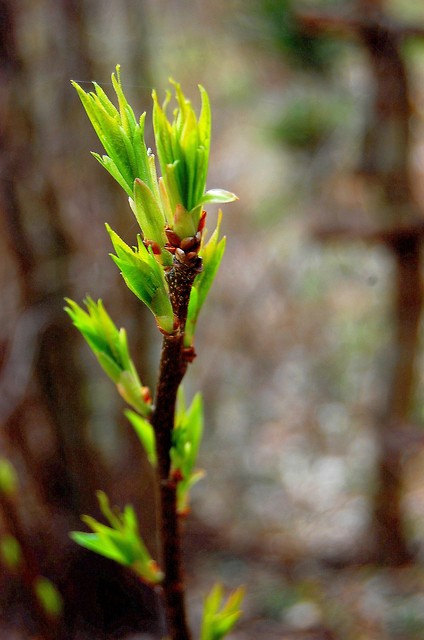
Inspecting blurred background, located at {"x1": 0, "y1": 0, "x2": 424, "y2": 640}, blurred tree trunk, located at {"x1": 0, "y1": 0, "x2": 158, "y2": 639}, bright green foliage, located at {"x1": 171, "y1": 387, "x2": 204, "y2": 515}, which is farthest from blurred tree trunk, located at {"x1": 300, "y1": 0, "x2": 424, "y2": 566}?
bright green foliage, located at {"x1": 171, "y1": 387, "x2": 204, "y2": 515}

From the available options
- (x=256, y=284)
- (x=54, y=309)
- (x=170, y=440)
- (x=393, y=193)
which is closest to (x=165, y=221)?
(x=170, y=440)

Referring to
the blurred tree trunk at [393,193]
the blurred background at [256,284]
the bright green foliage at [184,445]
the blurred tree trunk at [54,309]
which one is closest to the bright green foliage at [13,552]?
the blurred background at [256,284]

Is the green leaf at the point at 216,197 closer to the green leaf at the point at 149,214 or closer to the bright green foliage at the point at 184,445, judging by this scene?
the green leaf at the point at 149,214

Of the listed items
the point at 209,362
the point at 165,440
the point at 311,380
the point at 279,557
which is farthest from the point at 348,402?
the point at 165,440

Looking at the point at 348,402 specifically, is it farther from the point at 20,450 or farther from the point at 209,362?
the point at 20,450

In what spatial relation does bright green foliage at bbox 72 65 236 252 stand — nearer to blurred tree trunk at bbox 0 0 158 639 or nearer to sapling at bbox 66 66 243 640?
sapling at bbox 66 66 243 640
